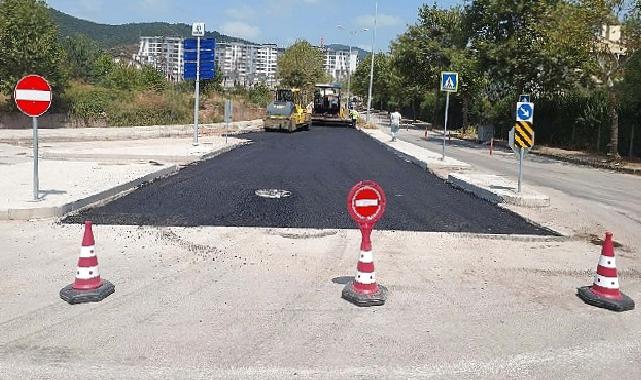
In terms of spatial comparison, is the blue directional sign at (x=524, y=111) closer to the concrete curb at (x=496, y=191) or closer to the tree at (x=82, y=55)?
the concrete curb at (x=496, y=191)

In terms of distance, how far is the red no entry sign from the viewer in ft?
31.7

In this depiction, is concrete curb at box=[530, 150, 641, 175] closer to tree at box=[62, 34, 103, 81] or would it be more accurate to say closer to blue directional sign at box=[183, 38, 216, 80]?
blue directional sign at box=[183, 38, 216, 80]

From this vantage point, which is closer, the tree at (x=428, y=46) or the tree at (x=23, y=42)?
the tree at (x=23, y=42)

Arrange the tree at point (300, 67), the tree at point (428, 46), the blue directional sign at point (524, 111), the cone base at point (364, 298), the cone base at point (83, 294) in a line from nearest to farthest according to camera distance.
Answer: the cone base at point (83, 294) < the cone base at point (364, 298) < the blue directional sign at point (524, 111) < the tree at point (428, 46) < the tree at point (300, 67)

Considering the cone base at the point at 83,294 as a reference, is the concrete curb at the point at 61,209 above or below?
above

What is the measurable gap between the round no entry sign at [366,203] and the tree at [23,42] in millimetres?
29894

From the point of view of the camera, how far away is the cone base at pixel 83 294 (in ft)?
18.7

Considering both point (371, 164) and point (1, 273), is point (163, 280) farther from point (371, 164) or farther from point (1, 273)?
point (371, 164)

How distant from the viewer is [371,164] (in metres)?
19.8

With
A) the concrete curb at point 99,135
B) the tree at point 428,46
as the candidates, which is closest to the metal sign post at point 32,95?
the concrete curb at point 99,135

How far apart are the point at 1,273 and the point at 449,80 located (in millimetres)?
15899

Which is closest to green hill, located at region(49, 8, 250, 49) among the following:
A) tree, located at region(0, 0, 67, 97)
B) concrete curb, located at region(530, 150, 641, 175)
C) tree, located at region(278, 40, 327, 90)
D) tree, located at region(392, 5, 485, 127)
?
tree, located at region(278, 40, 327, 90)

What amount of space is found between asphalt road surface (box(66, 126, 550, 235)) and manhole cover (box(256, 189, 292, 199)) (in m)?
0.19

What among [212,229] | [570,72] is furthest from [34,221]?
[570,72]
